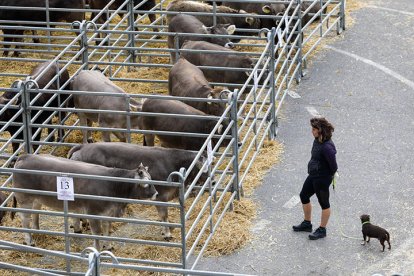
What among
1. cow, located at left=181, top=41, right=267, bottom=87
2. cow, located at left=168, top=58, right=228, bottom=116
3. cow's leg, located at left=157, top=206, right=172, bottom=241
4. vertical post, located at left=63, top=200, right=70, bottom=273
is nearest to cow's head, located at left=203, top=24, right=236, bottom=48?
cow, located at left=181, top=41, right=267, bottom=87

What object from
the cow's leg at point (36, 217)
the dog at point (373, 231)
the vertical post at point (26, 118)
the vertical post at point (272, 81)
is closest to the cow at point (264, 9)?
the vertical post at point (272, 81)

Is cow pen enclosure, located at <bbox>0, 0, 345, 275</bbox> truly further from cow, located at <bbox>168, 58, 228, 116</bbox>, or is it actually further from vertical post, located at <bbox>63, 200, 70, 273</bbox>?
cow, located at <bbox>168, 58, 228, 116</bbox>

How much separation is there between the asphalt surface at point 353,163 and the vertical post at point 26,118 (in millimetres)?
3383

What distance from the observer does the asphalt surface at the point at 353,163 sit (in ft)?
45.2

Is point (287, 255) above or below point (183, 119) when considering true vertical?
below

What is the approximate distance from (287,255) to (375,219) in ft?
4.98

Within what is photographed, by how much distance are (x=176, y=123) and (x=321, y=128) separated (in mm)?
2821

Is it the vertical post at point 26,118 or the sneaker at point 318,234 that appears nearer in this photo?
the sneaker at point 318,234

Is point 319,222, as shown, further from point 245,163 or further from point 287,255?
point 245,163

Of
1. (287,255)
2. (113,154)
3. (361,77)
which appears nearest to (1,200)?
(113,154)

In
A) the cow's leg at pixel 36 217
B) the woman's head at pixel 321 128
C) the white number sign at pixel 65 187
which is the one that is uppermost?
the woman's head at pixel 321 128

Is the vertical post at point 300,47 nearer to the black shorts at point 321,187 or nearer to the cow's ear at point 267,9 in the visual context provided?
the cow's ear at point 267,9

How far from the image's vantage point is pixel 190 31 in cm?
1973

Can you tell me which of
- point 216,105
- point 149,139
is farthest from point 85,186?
point 216,105
